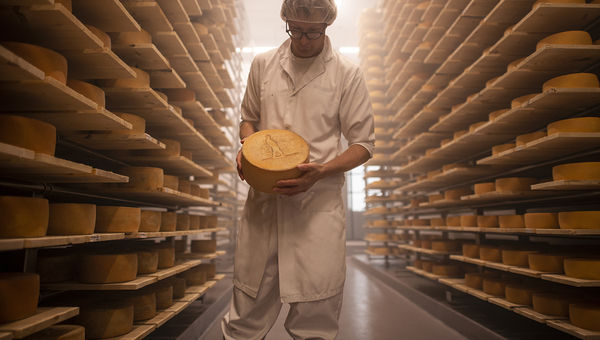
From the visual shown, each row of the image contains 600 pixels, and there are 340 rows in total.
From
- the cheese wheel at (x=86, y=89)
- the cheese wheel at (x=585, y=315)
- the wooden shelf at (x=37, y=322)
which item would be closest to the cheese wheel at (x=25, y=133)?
the cheese wheel at (x=86, y=89)

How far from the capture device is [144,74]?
2213 millimetres

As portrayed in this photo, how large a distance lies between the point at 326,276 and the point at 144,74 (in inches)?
63.3

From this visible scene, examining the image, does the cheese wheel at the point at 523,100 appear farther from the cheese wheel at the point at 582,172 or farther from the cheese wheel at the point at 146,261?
the cheese wheel at the point at 146,261

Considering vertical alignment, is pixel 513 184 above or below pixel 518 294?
above

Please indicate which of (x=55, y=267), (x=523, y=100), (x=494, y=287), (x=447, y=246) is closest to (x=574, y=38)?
(x=523, y=100)

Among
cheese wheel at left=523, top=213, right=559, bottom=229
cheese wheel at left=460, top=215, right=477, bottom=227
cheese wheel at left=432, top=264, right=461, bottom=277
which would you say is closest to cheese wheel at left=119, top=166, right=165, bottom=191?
cheese wheel at left=523, top=213, right=559, bottom=229

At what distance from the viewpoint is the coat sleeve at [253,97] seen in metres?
1.62

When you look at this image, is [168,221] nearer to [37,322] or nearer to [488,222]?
[37,322]

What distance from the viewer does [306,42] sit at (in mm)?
1464

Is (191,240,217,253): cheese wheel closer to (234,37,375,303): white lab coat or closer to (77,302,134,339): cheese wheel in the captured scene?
(77,302,134,339): cheese wheel

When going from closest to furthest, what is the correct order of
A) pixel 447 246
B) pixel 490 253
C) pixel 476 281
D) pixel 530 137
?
pixel 530 137
pixel 490 253
pixel 476 281
pixel 447 246

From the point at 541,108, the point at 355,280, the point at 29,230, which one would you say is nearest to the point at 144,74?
the point at 29,230

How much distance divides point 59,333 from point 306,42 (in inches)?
57.0

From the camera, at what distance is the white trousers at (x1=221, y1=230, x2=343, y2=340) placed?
1312 millimetres
